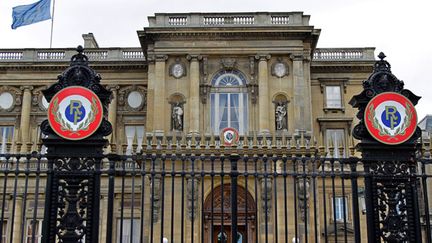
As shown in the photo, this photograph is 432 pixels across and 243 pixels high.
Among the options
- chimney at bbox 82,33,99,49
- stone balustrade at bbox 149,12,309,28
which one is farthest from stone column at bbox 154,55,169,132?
chimney at bbox 82,33,99,49

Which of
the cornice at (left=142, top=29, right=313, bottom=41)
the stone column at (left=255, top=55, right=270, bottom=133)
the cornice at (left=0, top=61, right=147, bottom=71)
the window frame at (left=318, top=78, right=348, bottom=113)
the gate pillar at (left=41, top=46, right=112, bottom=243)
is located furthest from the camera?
the cornice at (left=0, top=61, right=147, bottom=71)

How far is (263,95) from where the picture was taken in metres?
27.4


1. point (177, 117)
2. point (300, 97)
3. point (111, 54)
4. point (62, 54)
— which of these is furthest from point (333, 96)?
point (62, 54)

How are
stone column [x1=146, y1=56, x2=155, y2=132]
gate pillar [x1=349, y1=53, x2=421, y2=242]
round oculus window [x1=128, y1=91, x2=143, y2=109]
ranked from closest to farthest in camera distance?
1. gate pillar [x1=349, y1=53, x2=421, y2=242]
2. stone column [x1=146, y1=56, x2=155, y2=132]
3. round oculus window [x1=128, y1=91, x2=143, y2=109]

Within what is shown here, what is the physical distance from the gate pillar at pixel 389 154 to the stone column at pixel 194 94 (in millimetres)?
18992

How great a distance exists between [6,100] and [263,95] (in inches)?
632

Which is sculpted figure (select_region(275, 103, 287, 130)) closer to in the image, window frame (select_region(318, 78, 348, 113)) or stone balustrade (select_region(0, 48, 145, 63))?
window frame (select_region(318, 78, 348, 113))

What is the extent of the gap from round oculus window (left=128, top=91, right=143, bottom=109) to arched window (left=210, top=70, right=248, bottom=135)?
5.88 m

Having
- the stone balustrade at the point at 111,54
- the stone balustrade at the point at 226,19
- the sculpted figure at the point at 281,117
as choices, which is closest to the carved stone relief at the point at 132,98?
the stone balustrade at the point at 111,54

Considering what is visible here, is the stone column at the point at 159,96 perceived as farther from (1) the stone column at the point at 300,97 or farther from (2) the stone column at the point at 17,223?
(2) the stone column at the point at 17,223

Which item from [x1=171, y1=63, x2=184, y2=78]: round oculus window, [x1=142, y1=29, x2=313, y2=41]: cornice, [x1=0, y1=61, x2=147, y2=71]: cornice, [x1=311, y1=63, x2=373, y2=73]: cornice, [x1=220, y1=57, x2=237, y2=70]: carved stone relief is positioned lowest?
[x1=171, y1=63, x2=184, y2=78]: round oculus window

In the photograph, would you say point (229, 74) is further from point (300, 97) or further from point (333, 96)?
point (333, 96)

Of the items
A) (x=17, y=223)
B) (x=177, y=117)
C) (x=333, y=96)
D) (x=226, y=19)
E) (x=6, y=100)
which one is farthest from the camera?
(x=6, y=100)

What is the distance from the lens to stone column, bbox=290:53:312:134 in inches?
1069
